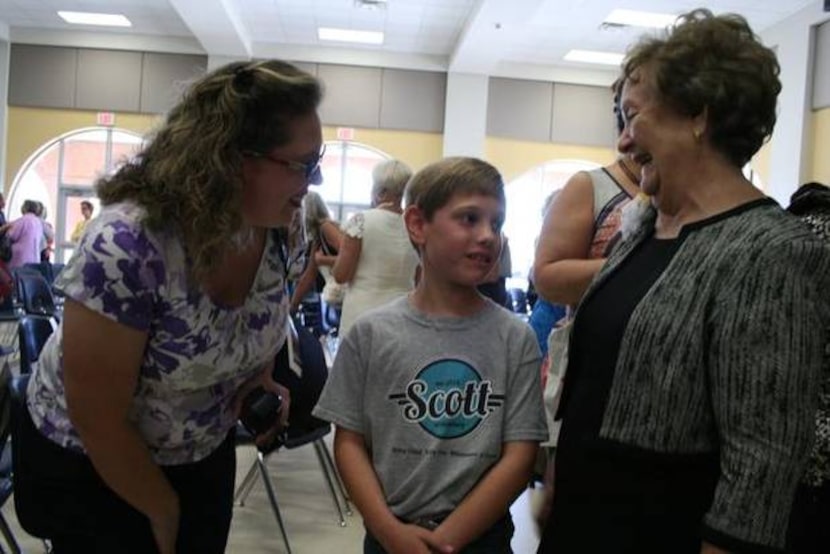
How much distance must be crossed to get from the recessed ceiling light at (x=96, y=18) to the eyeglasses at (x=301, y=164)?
10.0 m

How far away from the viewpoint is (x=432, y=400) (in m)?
1.39

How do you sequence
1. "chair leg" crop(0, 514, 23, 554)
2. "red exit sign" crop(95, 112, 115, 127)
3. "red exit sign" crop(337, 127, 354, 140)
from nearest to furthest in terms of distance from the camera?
"chair leg" crop(0, 514, 23, 554) → "red exit sign" crop(95, 112, 115, 127) → "red exit sign" crop(337, 127, 354, 140)

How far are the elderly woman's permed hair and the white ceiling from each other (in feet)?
23.0

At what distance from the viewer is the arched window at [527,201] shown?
11391 mm

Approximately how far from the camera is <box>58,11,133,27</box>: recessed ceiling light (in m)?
10.0

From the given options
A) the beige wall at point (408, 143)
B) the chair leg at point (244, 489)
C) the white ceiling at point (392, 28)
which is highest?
the white ceiling at point (392, 28)

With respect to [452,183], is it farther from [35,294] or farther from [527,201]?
[527,201]

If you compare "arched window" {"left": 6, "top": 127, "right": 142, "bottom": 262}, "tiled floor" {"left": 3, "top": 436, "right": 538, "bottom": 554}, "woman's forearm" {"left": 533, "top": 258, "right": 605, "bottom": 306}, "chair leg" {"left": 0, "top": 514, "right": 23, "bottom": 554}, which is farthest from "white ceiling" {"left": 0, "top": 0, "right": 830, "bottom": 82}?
"chair leg" {"left": 0, "top": 514, "right": 23, "bottom": 554}

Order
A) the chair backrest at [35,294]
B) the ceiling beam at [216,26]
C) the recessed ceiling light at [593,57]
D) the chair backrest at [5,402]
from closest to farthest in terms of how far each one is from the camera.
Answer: the chair backrest at [5,402]
the chair backrest at [35,294]
the ceiling beam at [216,26]
the recessed ceiling light at [593,57]

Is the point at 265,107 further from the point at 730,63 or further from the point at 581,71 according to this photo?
the point at 581,71

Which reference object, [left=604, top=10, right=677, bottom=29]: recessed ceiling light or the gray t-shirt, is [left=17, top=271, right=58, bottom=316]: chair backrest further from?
[left=604, top=10, right=677, bottom=29]: recessed ceiling light

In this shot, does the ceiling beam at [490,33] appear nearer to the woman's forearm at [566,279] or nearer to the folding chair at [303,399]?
the folding chair at [303,399]

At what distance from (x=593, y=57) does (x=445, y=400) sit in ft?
33.4

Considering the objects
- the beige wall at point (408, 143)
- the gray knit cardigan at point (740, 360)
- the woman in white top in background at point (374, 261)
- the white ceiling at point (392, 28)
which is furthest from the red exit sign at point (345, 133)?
the gray knit cardigan at point (740, 360)
